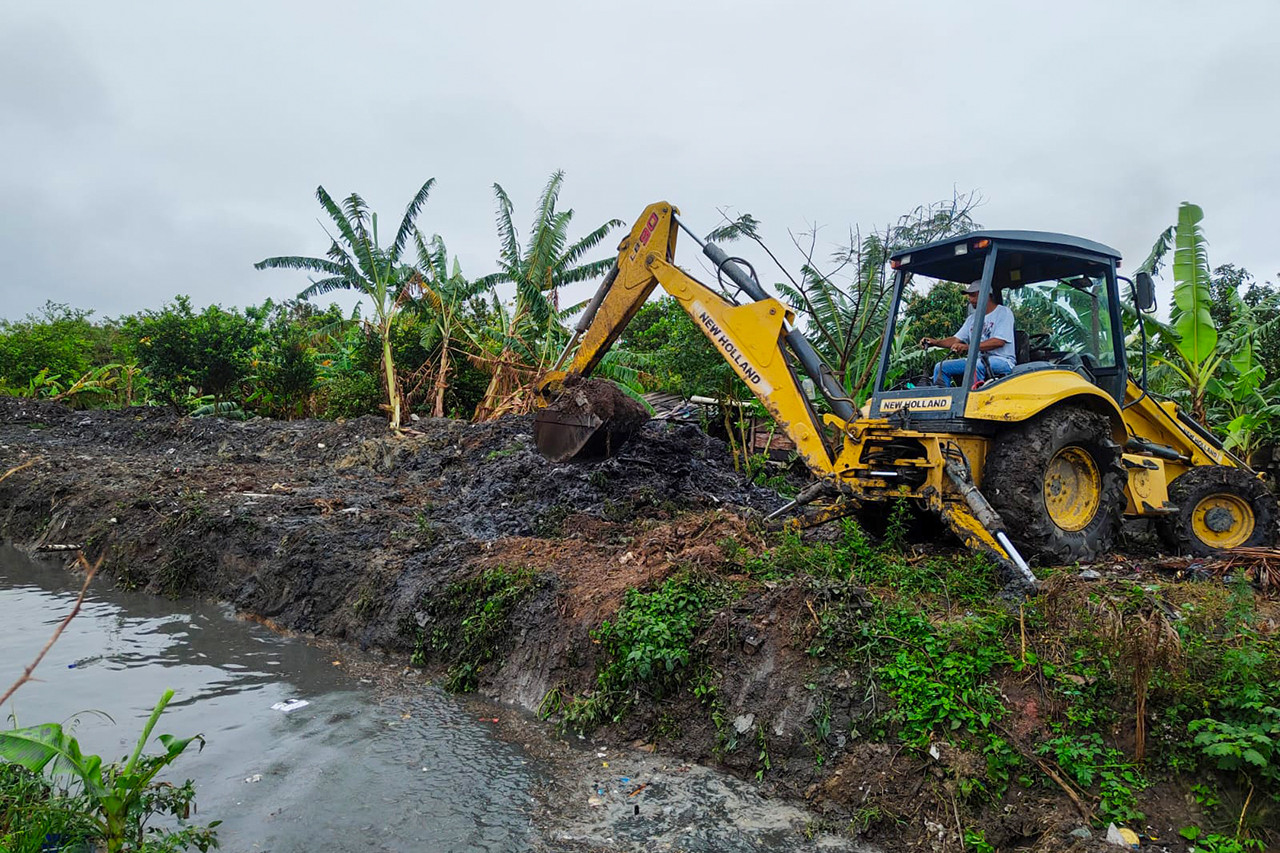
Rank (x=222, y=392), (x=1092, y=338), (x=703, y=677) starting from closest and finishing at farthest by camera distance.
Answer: (x=703, y=677)
(x=1092, y=338)
(x=222, y=392)

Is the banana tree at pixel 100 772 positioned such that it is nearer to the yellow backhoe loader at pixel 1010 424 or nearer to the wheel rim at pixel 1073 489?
the yellow backhoe loader at pixel 1010 424

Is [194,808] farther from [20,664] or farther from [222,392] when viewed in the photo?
[222,392]

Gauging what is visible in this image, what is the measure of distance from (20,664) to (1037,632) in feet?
22.9


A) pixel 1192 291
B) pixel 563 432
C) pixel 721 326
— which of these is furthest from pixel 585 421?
pixel 1192 291

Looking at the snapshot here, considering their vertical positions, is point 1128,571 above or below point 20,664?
above

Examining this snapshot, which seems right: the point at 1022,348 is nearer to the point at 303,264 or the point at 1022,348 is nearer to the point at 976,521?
the point at 976,521

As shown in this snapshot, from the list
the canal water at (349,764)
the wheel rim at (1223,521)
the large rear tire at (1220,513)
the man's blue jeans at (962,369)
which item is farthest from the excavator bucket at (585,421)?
the wheel rim at (1223,521)

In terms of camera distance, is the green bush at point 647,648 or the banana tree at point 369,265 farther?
the banana tree at point 369,265

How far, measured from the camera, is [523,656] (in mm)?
5801

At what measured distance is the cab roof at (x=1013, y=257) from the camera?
5.57m

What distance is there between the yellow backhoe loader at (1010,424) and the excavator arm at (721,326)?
14 millimetres

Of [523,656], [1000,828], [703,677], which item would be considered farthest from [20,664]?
[1000,828]

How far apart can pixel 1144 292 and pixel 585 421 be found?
472 cm

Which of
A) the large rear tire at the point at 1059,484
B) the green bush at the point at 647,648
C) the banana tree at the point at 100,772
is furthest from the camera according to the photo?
the large rear tire at the point at 1059,484
